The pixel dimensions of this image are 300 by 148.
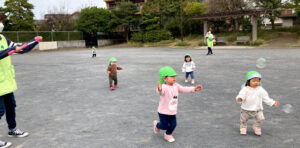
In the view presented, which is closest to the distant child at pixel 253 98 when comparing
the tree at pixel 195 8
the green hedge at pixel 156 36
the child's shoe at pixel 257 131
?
the child's shoe at pixel 257 131

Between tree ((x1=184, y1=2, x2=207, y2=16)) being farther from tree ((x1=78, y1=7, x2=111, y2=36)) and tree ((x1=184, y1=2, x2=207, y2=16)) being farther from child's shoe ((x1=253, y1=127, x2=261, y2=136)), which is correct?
child's shoe ((x1=253, y1=127, x2=261, y2=136))

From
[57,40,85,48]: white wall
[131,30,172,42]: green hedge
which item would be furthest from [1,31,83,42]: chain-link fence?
[131,30,172,42]: green hedge

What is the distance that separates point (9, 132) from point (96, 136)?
1.52m

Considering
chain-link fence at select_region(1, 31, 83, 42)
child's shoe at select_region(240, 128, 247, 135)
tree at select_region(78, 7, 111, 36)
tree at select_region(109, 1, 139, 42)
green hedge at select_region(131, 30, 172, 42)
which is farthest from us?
tree at select_region(78, 7, 111, 36)

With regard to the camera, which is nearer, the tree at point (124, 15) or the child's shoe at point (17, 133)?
the child's shoe at point (17, 133)

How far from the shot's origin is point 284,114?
16.2 ft

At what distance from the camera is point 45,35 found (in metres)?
37.5

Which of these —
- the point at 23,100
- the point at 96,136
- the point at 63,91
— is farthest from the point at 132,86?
the point at 96,136

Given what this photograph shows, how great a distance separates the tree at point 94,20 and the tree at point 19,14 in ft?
28.2

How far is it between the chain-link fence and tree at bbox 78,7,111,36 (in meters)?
1.66

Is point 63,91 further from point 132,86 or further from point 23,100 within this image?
point 132,86

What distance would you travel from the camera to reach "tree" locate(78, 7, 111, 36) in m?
43.2

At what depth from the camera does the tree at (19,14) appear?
120 feet

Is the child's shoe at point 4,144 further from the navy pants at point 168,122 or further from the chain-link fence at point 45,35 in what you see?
the chain-link fence at point 45,35
